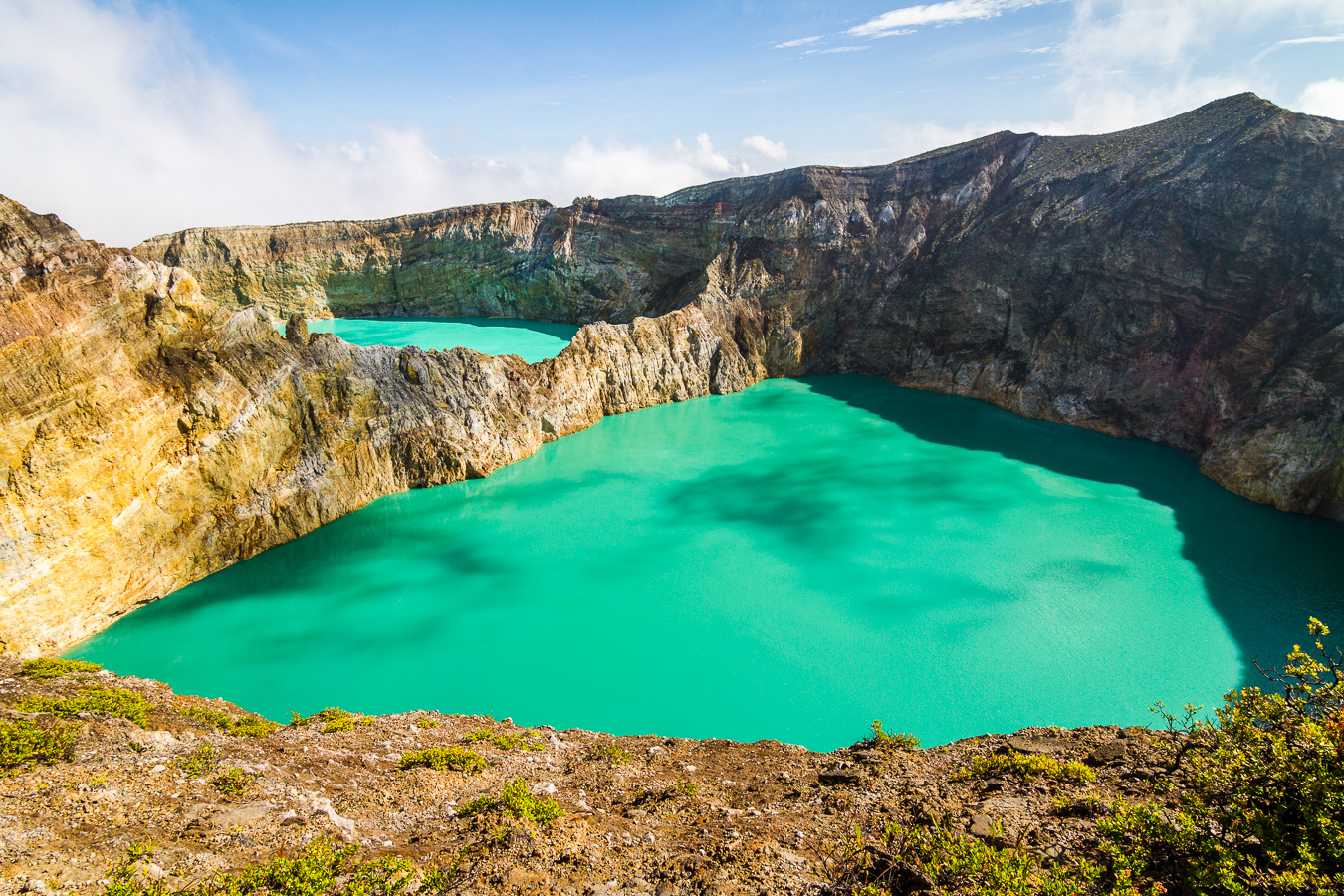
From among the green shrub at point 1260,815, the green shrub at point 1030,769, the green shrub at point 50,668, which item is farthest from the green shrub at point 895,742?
the green shrub at point 50,668

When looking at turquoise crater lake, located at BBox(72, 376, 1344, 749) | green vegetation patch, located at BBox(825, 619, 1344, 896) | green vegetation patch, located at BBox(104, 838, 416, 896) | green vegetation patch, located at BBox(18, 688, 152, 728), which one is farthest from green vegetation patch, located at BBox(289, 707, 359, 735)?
green vegetation patch, located at BBox(825, 619, 1344, 896)

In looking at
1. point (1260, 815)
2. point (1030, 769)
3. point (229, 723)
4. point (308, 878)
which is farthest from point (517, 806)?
point (1260, 815)

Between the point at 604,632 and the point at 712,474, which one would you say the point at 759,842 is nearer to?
the point at 604,632

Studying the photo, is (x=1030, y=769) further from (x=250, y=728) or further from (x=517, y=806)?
(x=250, y=728)

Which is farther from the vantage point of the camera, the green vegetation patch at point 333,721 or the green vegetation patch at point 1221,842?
the green vegetation patch at point 333,721

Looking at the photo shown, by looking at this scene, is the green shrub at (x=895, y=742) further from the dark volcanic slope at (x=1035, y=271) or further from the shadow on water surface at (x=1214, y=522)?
the dark volcanic slope at (x=1035, y=271)
